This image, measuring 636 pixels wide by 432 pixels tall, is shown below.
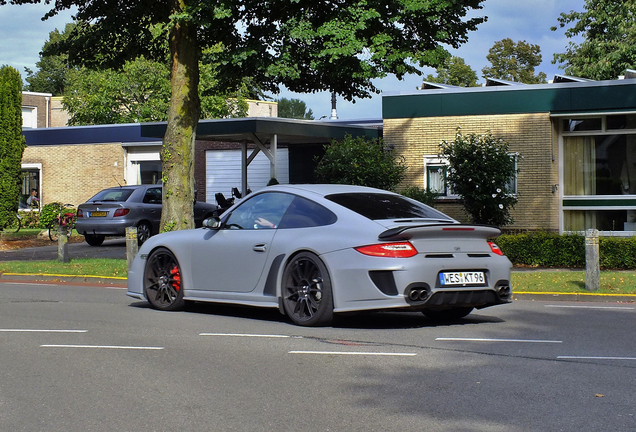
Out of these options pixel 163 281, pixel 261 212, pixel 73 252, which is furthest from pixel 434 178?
pixel 261 212

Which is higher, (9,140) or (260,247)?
(9,140)

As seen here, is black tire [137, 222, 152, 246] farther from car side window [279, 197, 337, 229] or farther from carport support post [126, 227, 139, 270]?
car side window [279, 197, 337, 229]

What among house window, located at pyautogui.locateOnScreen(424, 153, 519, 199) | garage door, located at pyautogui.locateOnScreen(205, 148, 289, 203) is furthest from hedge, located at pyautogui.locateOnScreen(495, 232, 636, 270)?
garage door, located at pyautogui.locateOnScreen(205, 148, 289, 203)

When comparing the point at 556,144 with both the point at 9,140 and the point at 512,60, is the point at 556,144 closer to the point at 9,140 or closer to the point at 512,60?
the point at 9,140

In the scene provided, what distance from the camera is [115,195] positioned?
2398 cm

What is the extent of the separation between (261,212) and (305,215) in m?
0.73

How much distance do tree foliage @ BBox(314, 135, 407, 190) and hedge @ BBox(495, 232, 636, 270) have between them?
4.31m

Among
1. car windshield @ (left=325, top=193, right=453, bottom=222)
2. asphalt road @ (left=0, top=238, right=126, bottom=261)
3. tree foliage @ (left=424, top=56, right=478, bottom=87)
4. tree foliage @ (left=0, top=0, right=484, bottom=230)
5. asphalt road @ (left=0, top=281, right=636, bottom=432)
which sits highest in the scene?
Result: tree foliage @ (left=424, top=56, right=478, bottom=87)

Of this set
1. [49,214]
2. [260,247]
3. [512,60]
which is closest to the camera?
[260,247]

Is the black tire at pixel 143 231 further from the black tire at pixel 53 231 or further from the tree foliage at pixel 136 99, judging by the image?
the tree foliage at pixel 136 99

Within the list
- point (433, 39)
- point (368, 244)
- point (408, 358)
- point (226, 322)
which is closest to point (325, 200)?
point (368, 244)

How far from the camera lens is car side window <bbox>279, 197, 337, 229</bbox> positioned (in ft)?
28.8

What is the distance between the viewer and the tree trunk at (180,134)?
17109 mm

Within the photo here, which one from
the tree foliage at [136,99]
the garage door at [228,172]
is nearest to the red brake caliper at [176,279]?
the garage door at [228,172]
